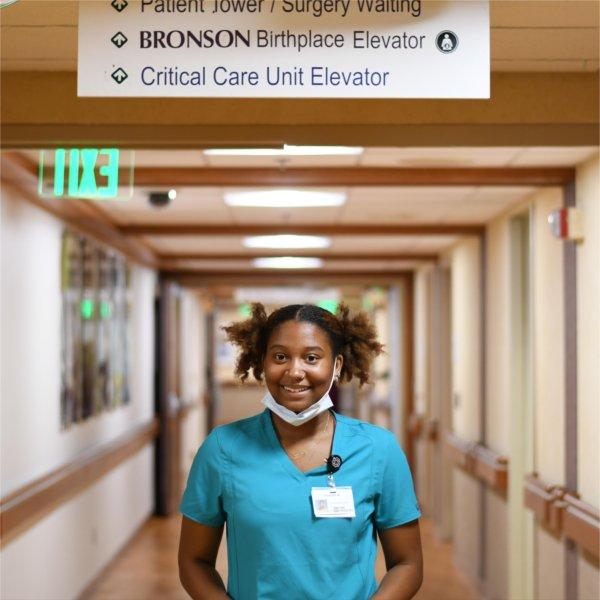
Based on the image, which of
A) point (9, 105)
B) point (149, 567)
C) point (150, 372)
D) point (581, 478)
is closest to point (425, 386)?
point (150, 372)

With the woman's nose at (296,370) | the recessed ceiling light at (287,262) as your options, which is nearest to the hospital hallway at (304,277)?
the woman's nose at (296,370)

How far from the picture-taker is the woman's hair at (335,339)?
2.92m

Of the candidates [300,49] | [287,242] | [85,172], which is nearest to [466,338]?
[287,242]

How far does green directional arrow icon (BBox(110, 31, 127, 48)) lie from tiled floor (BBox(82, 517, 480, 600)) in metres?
4.28

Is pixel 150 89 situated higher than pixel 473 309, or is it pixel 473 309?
pixel 150 89

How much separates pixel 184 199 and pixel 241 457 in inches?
178

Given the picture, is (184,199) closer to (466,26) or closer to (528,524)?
(528,524)

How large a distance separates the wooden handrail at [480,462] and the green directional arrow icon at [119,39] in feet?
15.3

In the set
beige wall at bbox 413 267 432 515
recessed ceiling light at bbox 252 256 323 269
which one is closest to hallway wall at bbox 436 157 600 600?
beige wall at bbox 413 267 432 515

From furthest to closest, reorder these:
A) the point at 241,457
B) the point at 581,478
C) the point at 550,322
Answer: the point at 550,322
the point at 581,478
the point at 241,457

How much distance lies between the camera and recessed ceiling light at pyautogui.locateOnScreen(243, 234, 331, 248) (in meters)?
9.32

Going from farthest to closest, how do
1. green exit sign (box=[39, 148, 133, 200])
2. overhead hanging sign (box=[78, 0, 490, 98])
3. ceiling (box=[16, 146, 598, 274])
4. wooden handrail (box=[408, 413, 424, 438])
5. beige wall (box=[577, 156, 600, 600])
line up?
wooden handrail (box=[408, 413, 424, 438]), ceiling (box=[16, 146, 598, 274]), beige wall (box=[577, 156, 600, 600]), green exit sign (box=[39, 148, 133, 200]), overhead hanging sign (box=[78, 0, 490, 98])

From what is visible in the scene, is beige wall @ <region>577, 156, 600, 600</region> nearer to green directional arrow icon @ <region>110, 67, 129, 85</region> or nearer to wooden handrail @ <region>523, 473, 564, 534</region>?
wooden handrail @ <region>523, 473, 564, 534</region>

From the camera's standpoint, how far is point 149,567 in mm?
8664
